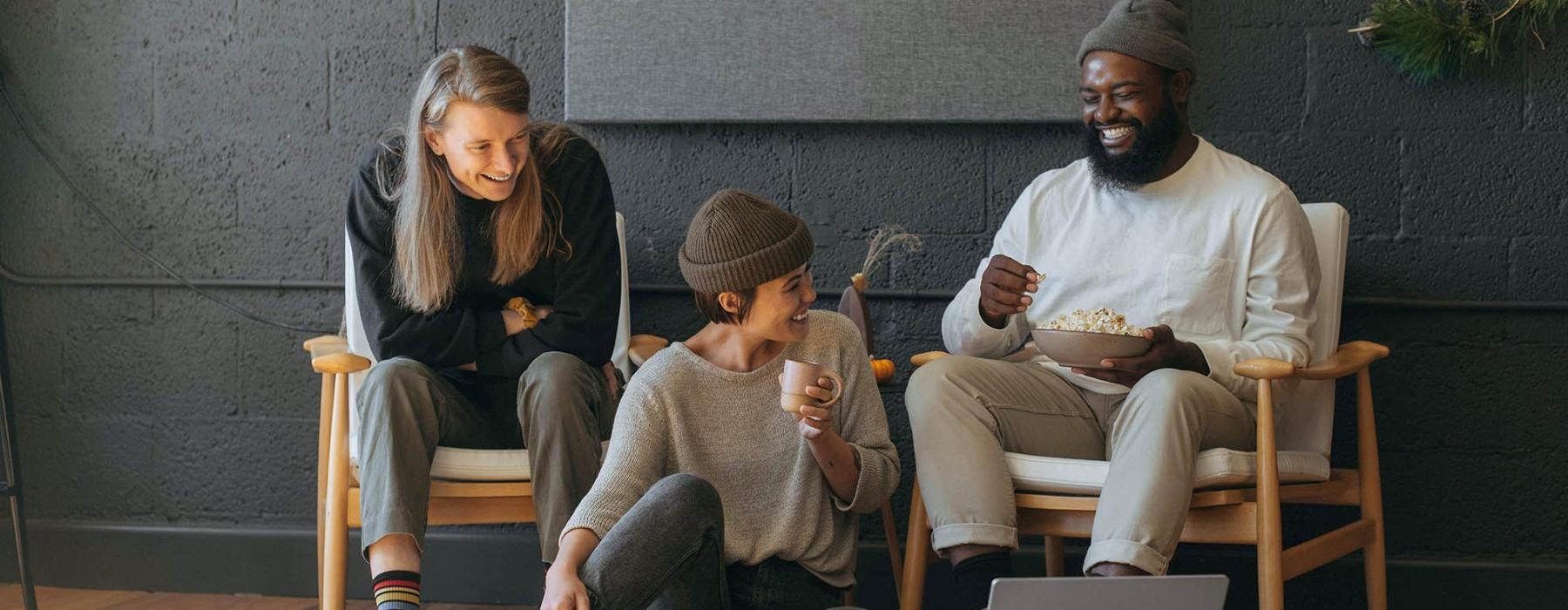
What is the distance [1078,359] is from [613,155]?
1.23 meters

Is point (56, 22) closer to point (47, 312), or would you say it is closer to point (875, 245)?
point (47, 312)

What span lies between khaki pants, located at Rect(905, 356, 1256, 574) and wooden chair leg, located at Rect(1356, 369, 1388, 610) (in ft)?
0.97

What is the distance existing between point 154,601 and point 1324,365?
2.45 m

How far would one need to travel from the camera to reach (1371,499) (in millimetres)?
2402

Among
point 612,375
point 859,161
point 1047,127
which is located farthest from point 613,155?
point 1047,127

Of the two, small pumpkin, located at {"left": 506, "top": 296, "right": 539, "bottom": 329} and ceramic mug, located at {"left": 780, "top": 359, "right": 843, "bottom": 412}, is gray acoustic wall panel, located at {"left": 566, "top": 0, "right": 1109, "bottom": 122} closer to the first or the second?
small pumpkin, located at {"left": 506, "top": 296, "right": 539, "bottom": 329}

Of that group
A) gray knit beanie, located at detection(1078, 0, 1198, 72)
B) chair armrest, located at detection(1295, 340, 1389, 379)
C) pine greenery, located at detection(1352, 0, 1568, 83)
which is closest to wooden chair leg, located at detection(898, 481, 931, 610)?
chair armrest, located at detection(1295, 340, 1389, 379)

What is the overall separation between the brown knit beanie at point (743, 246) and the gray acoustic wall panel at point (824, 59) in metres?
1.03

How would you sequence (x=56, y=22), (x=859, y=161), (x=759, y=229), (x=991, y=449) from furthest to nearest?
1. (x=56, y=22)
2. (x=859, y=161)
3. (x=991, y=449)
4. (x=759, y=229)

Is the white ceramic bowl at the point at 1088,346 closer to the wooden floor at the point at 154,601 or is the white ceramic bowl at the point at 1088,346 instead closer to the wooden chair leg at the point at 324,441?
the wooden chair leg at the point at 324,441

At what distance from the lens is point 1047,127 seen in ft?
9.29

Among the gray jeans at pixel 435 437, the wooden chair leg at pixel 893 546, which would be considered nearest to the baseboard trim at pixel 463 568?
the wooden chair leg at pixel 893 546

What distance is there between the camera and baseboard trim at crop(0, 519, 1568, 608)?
9.01 feet

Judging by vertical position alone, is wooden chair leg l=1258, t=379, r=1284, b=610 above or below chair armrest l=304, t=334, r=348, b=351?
below
